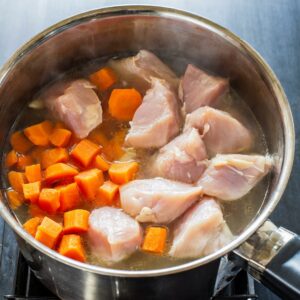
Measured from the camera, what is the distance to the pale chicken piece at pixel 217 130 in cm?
140

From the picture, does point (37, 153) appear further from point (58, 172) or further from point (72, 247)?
point (72, 247)

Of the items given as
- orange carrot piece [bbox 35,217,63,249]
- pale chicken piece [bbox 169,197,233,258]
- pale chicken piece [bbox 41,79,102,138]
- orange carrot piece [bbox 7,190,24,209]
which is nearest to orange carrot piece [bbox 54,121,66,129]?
pale chicken piece [bbox 41,79,102,138]

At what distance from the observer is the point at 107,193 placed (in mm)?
1312

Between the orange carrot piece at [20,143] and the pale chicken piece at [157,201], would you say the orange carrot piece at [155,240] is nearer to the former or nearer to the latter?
the pale chicken piece at [157,201]

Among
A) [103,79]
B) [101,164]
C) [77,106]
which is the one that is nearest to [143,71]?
[103,79]

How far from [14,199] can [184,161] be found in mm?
441

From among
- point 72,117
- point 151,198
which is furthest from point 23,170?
point 151,198

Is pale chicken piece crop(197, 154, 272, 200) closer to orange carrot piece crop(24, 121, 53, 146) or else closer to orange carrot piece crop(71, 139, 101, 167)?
orange carrot piece crop(71, 139, 101, 167)

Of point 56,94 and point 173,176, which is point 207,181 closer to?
point 173,176

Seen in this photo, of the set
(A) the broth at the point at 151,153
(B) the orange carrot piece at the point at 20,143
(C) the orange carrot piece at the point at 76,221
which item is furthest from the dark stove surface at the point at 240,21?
(C) the orange carrot piece at the point at 76,221

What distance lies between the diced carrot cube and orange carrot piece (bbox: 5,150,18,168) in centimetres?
22

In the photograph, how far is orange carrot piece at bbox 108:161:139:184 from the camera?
133 cm

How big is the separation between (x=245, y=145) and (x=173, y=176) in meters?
0.23

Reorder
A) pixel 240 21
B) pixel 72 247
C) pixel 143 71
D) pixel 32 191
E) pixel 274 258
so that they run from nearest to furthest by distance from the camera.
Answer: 1. pixel 274 258
2. pixel 72 247
3. pixel 32 191
4. pixel 143 71
5. pixel 240 21
